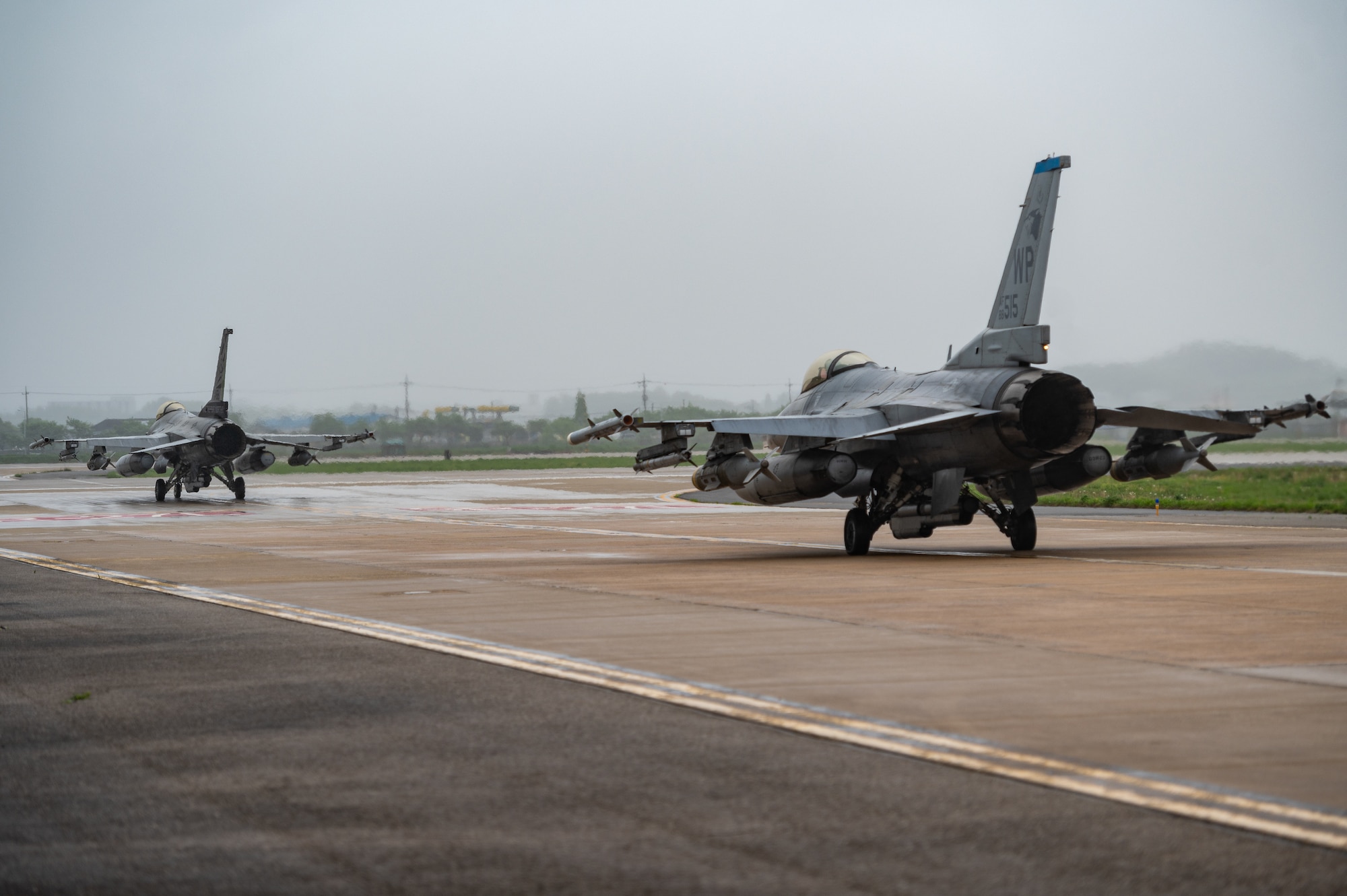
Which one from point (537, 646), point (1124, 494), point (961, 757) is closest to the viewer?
point (961, 757)

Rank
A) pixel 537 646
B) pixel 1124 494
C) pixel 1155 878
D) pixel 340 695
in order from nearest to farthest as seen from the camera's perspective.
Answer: pixel 1155 878, pixel 340 695, pixel 537 646, pixel 1124 494

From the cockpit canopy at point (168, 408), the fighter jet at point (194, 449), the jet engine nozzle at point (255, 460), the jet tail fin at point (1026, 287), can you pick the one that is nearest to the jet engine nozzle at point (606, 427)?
the jet tail fin at point (1026, 287)

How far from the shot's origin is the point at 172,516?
3897 cm

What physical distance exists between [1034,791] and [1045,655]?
15.2 ft

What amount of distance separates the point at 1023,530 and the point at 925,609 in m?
8.92

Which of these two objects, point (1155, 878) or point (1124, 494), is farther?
point (1124, 494)

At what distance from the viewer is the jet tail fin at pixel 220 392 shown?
164 ft

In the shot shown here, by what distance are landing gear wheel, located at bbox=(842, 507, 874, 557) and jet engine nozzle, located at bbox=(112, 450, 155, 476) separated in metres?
32.8

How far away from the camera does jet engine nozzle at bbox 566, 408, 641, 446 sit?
22375 mm

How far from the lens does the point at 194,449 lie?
48.4m

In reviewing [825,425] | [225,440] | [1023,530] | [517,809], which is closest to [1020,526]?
[1023,530]

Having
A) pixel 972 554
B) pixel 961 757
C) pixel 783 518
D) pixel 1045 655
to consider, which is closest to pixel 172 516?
pixel 783 518

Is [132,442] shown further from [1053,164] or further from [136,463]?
[1053,164]

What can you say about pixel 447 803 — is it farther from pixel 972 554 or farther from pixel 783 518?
pixel 783 518
